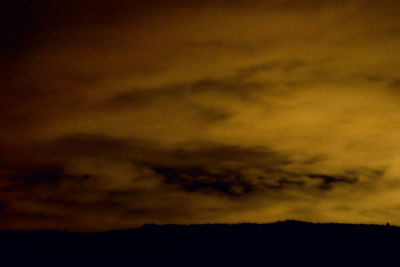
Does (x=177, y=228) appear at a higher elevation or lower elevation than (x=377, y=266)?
higher

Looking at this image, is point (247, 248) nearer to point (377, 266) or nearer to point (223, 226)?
point (223, 226)

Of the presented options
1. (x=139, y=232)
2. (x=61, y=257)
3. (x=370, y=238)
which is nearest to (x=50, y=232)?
(x=61, y=257)

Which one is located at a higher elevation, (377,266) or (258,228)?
(258,228)

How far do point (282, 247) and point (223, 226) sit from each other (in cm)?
118

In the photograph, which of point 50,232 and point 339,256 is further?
point 50,232

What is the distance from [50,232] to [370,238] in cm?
590

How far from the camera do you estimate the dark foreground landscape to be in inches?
415

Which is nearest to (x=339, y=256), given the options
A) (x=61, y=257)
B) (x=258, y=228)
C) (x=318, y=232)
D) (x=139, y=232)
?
(x=318, y=232)

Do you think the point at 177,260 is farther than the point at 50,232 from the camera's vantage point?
No

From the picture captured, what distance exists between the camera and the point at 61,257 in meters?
10.8

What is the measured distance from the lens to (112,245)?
11000 mm

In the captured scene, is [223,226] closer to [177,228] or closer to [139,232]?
[177,228]

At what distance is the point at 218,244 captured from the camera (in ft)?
35.3

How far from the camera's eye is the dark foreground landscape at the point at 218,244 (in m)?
10.5
